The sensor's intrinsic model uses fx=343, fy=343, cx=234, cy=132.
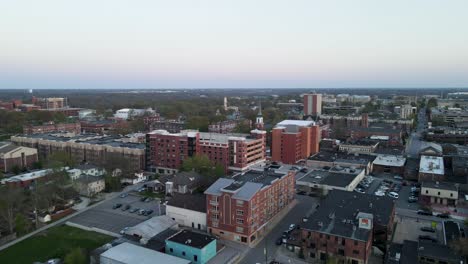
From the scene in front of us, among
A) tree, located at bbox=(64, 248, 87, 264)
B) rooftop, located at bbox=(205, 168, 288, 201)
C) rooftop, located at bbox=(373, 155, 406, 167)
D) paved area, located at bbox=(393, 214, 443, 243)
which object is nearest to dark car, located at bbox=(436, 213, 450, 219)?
paved area, located at bbox=(393, 214, 443, 243)

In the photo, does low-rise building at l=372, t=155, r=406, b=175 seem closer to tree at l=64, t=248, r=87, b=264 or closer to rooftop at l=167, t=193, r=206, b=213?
rooftop at l=167, t=193, r=206, b=213

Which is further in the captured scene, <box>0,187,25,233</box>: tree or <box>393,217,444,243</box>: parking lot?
<box>0,187,25,233</box>: tree

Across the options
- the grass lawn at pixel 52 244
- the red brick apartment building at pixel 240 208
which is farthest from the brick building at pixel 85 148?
the red brick apartment building at pixel 240 208

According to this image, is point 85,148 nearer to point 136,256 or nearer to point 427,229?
point 136,256

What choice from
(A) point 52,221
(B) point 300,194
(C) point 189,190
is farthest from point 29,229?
(B) point 300,194

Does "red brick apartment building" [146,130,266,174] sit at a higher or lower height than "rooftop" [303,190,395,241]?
higher

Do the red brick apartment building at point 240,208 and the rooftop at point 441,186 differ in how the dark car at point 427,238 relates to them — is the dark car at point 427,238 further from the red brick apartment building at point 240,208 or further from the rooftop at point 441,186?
the red brick apartment building at point 240,208

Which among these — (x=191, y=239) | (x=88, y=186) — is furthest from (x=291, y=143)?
(x=191, y=239)
